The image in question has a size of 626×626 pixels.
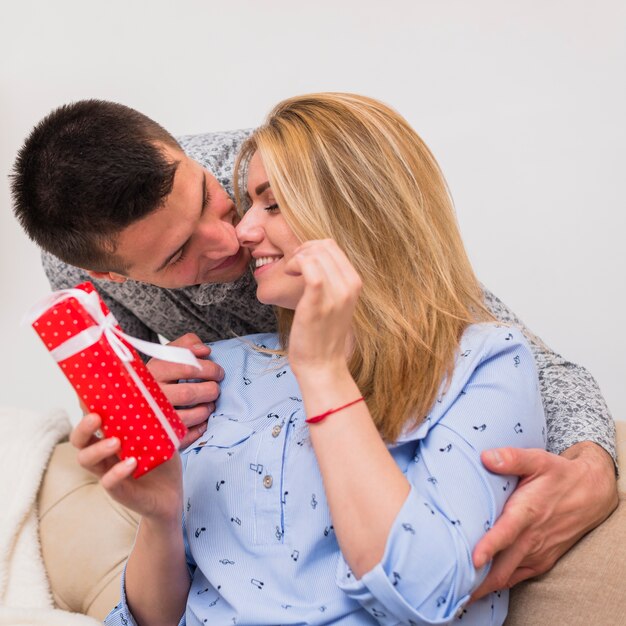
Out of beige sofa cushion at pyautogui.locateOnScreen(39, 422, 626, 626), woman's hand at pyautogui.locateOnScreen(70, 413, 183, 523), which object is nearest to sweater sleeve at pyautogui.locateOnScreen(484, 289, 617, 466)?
beige sofa cushion at pyautogui.locateOnScreen(39, 422, 626, 626)

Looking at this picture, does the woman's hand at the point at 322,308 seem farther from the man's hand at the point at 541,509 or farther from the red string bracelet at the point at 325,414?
the man's hand at the point at 541,509

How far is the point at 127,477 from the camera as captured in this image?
118 cm

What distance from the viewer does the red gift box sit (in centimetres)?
113

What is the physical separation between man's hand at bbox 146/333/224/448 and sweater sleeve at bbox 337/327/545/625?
0.43m

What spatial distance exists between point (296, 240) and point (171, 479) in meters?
0.42

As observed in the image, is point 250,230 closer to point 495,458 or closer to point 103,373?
point 103,373

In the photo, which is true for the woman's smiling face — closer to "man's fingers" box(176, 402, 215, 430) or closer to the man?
the man

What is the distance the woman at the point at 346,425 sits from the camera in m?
1.09

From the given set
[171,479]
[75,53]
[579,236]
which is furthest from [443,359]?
[75,53]

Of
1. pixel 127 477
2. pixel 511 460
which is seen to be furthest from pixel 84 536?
pixel 511 460

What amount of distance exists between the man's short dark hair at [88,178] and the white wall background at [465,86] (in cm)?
120

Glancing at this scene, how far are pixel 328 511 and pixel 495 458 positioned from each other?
0.26 meters

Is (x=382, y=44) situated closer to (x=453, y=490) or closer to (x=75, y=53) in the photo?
(x=75, y=53)

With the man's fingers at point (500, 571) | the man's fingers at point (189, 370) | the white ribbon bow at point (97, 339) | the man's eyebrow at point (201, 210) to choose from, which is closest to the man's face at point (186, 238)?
the man's eyebrow at point (201, 210)
